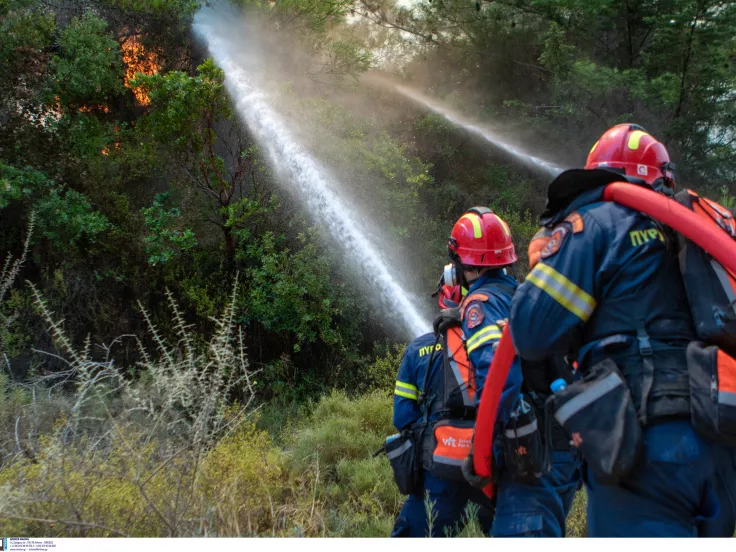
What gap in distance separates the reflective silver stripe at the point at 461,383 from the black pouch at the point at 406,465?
52 cm

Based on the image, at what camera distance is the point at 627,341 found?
2.16 m

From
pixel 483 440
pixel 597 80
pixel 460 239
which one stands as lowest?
pixel 483 440

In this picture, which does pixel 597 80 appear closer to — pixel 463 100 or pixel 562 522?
pixel 463 100

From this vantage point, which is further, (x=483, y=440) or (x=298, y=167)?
(x=298, y=167)

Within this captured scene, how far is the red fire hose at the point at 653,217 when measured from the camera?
6.57 ft

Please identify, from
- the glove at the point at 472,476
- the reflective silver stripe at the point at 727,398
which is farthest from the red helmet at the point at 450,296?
the reflective silver stripe at the point at 727,398

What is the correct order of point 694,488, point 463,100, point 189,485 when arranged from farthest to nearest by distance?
point 463,100 → point 189,485 → point 694,488

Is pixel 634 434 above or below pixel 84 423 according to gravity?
above

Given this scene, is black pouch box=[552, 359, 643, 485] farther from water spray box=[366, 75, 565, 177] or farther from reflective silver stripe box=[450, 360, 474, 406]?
water spray box=[366, 75, 565, 177]

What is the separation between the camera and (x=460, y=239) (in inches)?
150

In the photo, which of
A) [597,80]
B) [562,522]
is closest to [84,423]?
[562,522]

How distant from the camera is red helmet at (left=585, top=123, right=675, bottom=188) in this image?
101 inches
